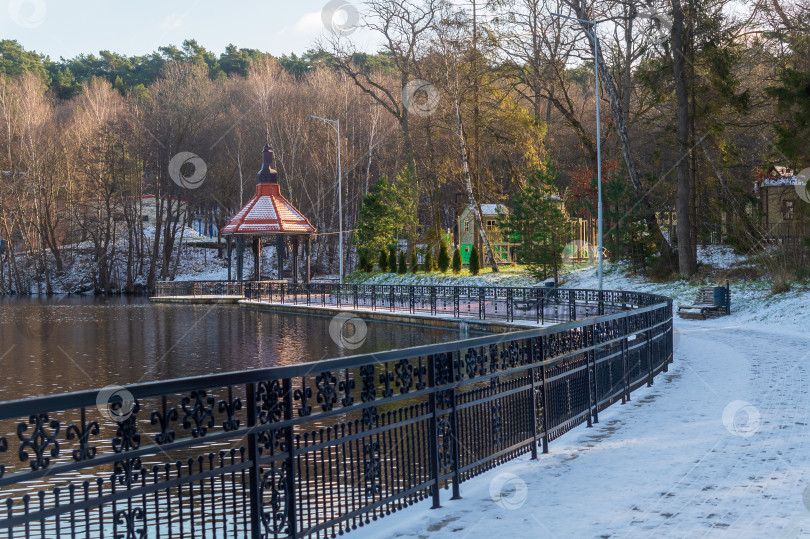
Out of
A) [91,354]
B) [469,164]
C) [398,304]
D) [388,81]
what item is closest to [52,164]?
[388,81]

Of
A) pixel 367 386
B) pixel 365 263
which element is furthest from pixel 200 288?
pixel 367 386

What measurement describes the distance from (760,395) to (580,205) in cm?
3394

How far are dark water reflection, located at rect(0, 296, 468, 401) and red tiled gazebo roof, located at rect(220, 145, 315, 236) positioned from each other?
9.01 m

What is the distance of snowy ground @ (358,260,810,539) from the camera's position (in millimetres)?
6316

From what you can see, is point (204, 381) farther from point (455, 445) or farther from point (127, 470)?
point (455, 445)

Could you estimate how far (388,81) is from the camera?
2859 inches

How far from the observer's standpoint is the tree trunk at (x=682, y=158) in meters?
36.3

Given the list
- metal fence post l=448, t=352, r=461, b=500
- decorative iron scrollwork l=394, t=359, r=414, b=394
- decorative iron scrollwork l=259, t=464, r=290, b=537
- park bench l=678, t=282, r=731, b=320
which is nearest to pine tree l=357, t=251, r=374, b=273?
park bench l=678, t=282, r=731, b=320

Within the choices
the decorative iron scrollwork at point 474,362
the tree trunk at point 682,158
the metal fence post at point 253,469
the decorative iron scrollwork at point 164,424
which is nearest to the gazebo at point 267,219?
the tree trunk at point 682,158

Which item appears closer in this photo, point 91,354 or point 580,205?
point 91,354

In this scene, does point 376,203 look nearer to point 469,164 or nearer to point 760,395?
point 469,164

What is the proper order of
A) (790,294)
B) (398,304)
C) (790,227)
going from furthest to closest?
(398,304) < (790,227) < (790,294)

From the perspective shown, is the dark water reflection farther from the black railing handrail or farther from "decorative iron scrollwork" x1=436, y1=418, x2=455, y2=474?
the black railing handrail

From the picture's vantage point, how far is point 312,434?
5746 mm
